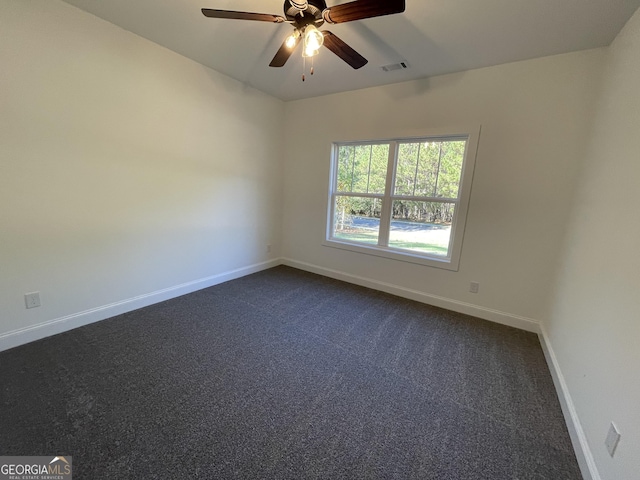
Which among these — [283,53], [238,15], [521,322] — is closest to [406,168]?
[283,53]

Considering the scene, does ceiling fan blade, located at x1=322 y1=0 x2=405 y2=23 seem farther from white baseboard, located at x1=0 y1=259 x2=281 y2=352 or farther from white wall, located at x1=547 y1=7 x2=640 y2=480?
white baseboard, located at x1=0 y1=259 x2=281 y2=352

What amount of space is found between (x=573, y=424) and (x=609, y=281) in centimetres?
A: 85

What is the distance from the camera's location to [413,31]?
210 centimetres

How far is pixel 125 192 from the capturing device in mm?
2537

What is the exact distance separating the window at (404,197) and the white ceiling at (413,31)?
777 mm

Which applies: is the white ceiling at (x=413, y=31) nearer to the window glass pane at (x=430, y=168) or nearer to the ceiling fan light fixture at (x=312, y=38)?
the ceiling fan light fixture at (x=312, y=38)

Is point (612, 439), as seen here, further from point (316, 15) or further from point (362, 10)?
point (316, 15)

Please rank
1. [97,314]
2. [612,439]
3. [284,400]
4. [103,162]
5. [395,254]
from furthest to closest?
[395,254]
[97,314]
[103,162]
[284,400]
[612,439]

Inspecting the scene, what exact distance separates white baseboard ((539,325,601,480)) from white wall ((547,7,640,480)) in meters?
0.04

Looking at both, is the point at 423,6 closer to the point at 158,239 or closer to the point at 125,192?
the point at 125,192

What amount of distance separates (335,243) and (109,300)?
8.90ft

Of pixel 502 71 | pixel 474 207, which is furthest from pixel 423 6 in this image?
pixel 474 207

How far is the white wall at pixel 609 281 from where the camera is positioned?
114cm

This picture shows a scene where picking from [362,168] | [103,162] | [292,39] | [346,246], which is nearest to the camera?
[292,39]
